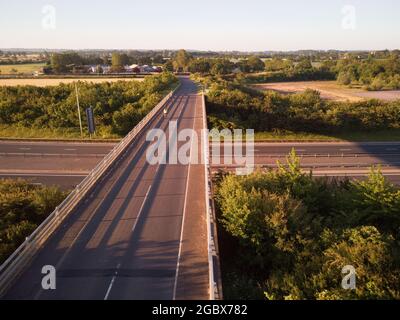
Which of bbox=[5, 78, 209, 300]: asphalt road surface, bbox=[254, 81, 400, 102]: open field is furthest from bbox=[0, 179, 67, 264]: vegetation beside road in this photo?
bbox=[254, 81, 400, 102]: open field

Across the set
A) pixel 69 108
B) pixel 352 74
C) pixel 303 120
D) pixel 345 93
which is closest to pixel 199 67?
pixel 345 93

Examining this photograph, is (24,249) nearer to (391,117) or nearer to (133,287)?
(133,287)

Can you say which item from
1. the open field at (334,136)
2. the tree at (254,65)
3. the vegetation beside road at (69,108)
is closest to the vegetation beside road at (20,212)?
the vegetation beside road at (69,108)

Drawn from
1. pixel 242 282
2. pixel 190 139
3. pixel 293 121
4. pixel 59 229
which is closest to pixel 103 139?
pixel 190 139

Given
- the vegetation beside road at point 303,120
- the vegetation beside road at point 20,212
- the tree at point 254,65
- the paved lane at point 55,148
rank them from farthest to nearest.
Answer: the tree at point 254,65
the vegetation beside road at point 303,120
the paved lane at point 55,148
the vegetation beside road at point 20,212

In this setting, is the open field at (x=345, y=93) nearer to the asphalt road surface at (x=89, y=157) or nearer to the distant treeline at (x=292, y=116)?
the distant treeline at (x=292, y=116)

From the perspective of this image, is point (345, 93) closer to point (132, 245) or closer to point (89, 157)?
point (89, 157)
